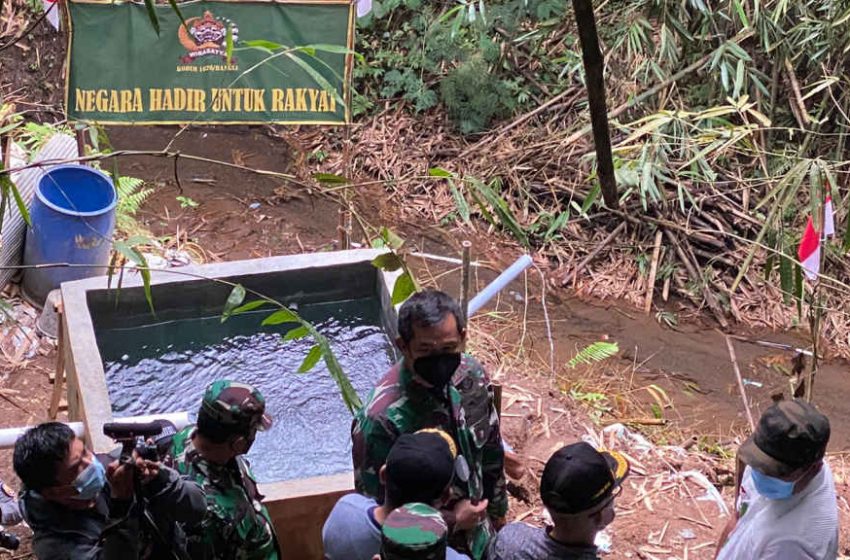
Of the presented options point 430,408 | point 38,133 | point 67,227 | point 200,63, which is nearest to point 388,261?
point 430,408

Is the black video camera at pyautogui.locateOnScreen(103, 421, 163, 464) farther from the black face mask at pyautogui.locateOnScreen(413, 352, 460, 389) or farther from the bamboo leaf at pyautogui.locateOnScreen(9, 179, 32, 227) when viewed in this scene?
the black face mask at pyautogui.locateOnScreen(413, 352, 460, 389)

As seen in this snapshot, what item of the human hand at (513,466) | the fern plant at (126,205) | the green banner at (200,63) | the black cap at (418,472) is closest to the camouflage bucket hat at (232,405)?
the black cap at (418,472)

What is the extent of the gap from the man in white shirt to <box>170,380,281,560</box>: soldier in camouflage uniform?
1.34m

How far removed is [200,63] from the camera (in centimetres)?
578

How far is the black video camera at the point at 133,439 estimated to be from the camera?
7.05 ft

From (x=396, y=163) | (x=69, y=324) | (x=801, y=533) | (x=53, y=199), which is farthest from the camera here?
(x=396, y=163)

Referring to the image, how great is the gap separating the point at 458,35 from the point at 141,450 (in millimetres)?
7363

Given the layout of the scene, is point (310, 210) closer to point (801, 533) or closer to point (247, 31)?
point (247, 31)

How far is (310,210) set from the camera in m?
8.09

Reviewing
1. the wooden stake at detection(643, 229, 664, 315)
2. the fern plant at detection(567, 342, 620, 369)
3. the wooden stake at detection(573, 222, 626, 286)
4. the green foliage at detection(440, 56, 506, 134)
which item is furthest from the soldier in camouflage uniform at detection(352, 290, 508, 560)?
the green foliage at detection(440, 56, 506, 134)

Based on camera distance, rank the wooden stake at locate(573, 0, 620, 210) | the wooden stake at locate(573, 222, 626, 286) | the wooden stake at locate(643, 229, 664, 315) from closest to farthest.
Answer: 1. the wooden stake at locate(573, 0, 620, 210)
2. the wooden stake at locate(643, 229, 664, 315)
3. the wooden stake at locate(573, 222, 626, 286)

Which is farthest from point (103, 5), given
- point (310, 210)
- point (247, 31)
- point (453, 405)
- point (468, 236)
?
point (453, 405)

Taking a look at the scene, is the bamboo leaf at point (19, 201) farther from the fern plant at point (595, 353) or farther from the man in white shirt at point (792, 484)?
the fern plant at point (595, 353)

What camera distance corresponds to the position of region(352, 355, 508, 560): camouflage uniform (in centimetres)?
269
